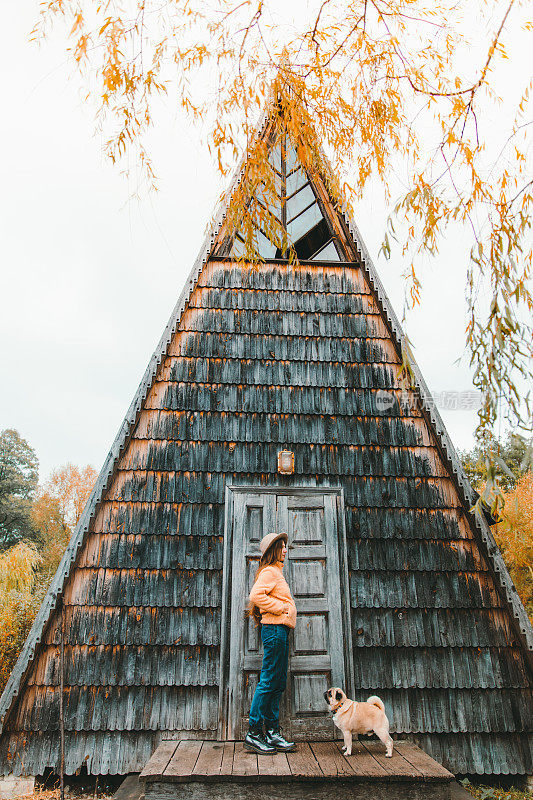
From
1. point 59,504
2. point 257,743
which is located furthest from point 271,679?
point 59,504

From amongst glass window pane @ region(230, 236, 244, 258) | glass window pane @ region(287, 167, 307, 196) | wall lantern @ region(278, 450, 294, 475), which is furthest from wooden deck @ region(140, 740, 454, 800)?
glass window pane @ region(287, 167, 307, 196)

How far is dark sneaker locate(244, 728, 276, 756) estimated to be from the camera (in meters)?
3.53

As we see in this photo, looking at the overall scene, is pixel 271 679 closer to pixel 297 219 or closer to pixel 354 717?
pixel 354 717

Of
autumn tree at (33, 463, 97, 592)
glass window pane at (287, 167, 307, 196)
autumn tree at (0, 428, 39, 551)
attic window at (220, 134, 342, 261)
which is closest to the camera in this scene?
attic window at (220, 134, 342, 261)

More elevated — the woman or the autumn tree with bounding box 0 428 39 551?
the autumn tree with bounding box 0 428 39 551

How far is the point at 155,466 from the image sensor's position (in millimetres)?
4914

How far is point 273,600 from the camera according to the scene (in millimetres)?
3779

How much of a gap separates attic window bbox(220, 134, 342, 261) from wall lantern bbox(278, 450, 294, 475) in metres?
2.54

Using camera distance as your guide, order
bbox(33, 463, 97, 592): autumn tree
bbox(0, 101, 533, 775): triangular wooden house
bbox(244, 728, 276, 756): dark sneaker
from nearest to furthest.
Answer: bbox(244, 728, 276, 756): dark sneaker → bbox(0, 101, 533, 775): triangular wooden house → bbox(33, 463, 97, 592): autumn tree

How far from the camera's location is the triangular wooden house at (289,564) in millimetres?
4227

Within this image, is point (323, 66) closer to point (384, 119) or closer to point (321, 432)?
point (384, 119)

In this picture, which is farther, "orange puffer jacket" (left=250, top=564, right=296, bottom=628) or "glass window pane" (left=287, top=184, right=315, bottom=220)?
"glass window pane" (left=287, top=184, right=315, bottom=220)

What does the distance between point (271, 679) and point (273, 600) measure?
1.83ft

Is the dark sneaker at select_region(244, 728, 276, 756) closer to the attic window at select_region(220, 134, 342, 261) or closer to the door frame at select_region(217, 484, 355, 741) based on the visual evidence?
the door frame at select_region(217, 484, 355, 741)
